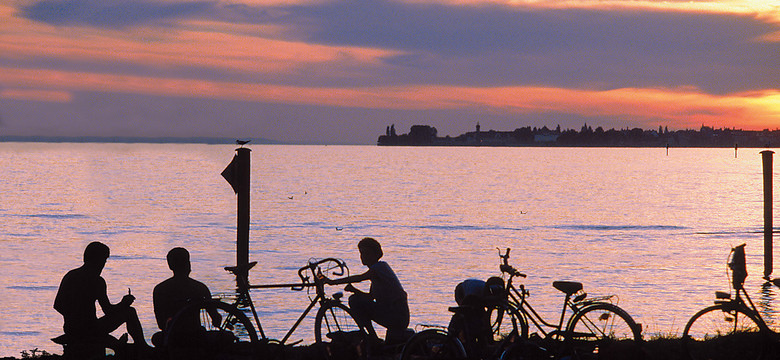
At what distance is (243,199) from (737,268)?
9.44 m

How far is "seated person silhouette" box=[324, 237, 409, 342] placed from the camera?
33.3 ft

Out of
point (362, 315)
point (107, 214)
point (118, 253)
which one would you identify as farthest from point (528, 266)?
point (107, 214)

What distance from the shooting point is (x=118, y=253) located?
114 ft

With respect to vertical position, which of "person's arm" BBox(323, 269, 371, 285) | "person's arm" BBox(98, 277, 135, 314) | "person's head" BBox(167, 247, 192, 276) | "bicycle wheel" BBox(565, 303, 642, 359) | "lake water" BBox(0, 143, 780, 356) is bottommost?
"lake water" BBox(0, 143, 780, 356)

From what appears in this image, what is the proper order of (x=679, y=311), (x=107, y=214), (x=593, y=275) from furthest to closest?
1. (x=107, y=214)
2. (x=593, y=275)
3. (x=679, y=311)

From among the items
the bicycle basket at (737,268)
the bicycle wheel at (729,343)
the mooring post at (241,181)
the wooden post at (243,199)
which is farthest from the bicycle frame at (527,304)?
the wooden post at (243,199)

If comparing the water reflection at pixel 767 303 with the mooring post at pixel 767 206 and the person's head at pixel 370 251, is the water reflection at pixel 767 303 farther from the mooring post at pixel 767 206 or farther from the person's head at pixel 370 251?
the person's head at pixel 370 251

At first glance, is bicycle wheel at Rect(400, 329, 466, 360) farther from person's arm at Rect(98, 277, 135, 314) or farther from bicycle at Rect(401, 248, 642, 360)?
person's arm at Rect(98, 277, 135, 314)

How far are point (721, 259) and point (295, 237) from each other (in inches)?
813

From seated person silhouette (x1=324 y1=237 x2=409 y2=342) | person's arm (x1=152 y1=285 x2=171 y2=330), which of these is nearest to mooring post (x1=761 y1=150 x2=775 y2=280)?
seated person silhouette (x1=324 y1=237 x2=409 y2=342)

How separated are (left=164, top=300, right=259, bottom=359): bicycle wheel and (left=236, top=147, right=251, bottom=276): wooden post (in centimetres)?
621

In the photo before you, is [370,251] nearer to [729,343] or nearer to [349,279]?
[349,279]

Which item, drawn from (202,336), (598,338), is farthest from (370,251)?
(598,338)

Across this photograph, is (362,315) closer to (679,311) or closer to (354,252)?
(679,311)
